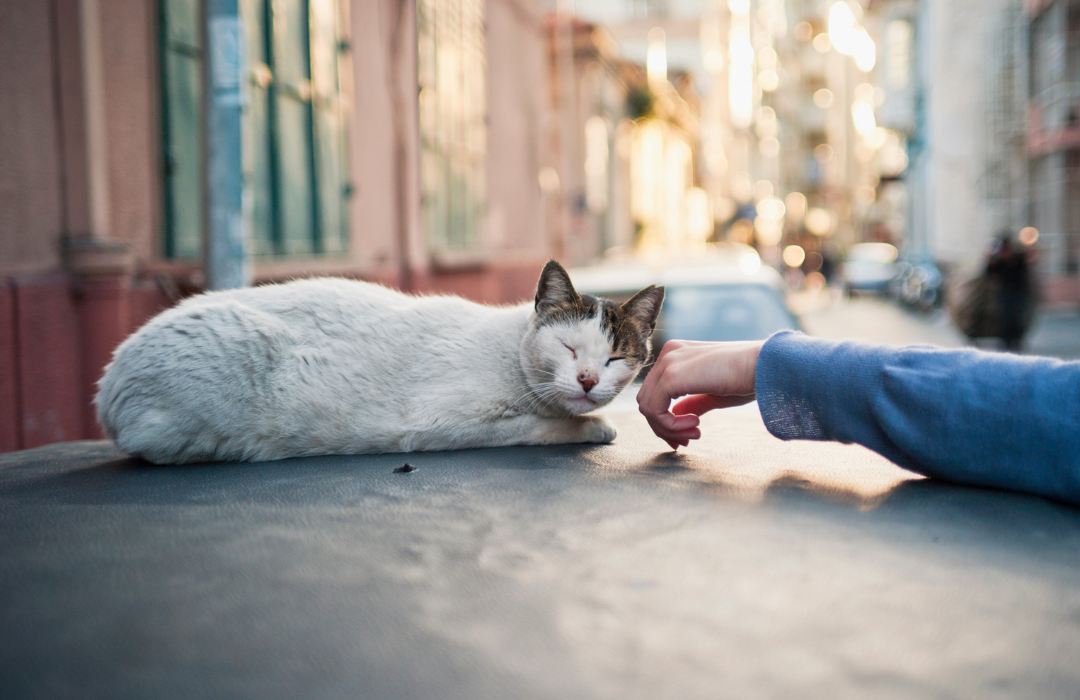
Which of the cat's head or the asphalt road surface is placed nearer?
the asphalt road surface

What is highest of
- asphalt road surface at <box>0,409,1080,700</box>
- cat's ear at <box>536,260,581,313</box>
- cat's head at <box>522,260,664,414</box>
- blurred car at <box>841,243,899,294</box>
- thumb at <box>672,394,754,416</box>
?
blurred car at <box>841,243,899,294</box>

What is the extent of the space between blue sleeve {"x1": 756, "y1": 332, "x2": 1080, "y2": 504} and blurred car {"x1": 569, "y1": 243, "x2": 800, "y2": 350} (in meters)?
2.65

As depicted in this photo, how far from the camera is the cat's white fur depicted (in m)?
2.17

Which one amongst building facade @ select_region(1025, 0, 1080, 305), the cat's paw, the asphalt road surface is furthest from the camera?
building facade @ select_region(1025, 0, 1080, 305)

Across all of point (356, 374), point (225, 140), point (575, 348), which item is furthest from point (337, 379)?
point (225, 140)

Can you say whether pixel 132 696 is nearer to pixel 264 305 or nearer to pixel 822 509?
pixel 822 509

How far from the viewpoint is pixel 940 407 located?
1448 mm

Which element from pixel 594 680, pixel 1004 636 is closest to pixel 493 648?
pixel 594 680

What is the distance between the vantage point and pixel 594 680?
2.72 feet

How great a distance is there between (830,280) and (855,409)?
1302 inches

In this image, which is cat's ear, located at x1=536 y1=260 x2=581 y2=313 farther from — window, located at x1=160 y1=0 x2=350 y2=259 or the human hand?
window, located at x1=160 y1=0 x2=350 y2=259

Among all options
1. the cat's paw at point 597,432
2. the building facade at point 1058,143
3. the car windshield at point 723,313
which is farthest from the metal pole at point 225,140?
the building facade at point 1058,143

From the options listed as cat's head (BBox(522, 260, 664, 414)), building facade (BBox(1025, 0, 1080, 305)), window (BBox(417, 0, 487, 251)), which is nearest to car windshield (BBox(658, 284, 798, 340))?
cat's head (BBox(522, 260, 664, 414))

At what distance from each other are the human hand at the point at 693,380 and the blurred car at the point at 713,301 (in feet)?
7.93
